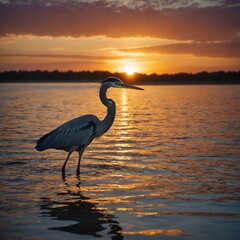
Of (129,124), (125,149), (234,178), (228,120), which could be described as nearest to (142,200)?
(234,178)

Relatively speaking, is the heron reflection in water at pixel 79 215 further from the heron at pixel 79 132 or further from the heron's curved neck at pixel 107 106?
the heron's curved neck at pixel 107 106

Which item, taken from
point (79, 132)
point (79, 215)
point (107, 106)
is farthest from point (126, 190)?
point (107, 106)

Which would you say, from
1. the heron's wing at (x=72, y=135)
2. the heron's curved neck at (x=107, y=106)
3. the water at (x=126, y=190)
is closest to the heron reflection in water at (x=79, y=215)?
the water at (x=126, y=190)

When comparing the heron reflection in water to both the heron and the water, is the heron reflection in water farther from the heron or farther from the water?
the heron

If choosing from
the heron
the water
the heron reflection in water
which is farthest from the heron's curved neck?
the heron reflection in water

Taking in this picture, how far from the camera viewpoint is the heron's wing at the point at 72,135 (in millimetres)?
10688

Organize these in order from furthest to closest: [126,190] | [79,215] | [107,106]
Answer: [107,106]
[126,190]
[79,215]

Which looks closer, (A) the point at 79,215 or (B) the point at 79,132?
(A) the point at 79,215

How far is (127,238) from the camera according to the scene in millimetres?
5992

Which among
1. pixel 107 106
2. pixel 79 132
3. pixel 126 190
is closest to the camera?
pixel 126 190

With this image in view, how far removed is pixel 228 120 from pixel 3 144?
12455 mm

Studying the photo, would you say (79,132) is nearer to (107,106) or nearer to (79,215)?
(107,106)

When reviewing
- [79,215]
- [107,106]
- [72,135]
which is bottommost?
[79,215]

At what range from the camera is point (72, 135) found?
10.7m
